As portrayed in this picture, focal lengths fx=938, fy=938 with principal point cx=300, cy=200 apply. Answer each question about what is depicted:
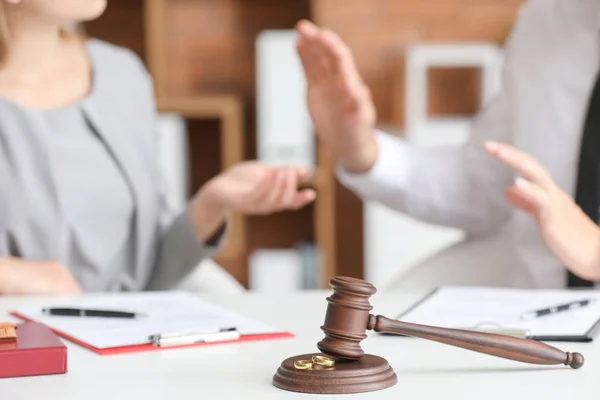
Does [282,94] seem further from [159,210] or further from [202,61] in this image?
[159,210]

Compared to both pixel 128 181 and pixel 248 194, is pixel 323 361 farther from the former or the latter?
pixel 128 181

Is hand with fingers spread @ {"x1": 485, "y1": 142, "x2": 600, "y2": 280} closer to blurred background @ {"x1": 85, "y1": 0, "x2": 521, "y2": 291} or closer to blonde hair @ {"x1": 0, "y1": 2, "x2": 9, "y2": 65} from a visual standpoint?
blonde hair @ {"x1": 0, "y1": 2, "x2": 9, "y2": 65}

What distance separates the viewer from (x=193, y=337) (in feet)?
3.14

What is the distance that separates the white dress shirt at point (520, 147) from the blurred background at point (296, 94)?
1283 millimetres

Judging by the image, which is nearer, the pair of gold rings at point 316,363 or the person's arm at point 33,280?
the pair of gold rings at point 316,363

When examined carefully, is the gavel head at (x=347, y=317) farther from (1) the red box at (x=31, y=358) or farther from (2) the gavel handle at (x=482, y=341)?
(1) the red box at (x=31, y=358)

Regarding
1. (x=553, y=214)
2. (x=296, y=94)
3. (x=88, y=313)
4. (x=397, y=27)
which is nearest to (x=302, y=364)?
(x=88, y=313)

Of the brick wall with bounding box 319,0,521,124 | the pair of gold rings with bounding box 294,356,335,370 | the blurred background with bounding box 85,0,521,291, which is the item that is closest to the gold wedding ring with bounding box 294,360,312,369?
the pair of gold rings with bounding box 294,356,335,370

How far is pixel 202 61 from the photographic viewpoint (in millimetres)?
3488

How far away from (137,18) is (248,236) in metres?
0.91

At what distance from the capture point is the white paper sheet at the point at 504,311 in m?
1.02

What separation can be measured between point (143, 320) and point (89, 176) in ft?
2.21

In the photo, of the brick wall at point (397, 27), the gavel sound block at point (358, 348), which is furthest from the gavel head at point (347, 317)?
the brick wall at point (397, 27)

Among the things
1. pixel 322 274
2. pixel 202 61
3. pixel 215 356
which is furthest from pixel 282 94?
pixel 215 356
